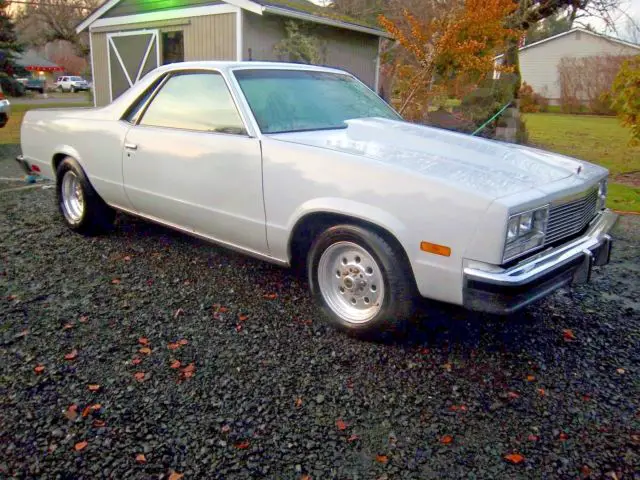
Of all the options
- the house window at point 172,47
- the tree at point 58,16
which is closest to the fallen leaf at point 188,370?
the house window at point 172,47

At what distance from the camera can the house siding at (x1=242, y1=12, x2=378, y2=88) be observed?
1197 cm

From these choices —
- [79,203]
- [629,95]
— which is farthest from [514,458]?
[629,95]

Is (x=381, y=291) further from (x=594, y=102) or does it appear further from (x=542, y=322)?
(x=594, y=102)

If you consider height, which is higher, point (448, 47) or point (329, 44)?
point (329, 44)

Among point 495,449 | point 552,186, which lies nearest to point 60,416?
point 495,449

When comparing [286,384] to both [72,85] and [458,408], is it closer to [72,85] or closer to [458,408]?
[458,408]

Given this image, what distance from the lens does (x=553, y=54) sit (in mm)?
39375

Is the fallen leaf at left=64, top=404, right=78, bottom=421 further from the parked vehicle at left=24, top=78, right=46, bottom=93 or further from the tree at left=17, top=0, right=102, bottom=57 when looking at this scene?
the parked vehicle at left=24, top=78, right=46, bottom=93

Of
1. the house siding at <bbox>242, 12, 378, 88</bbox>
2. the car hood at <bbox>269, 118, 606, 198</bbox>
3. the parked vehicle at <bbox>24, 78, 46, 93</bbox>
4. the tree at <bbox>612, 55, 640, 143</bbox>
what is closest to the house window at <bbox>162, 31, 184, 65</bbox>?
the house siding at <bbox>242, 12, 378, 88</bbox>

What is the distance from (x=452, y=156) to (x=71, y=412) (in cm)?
247

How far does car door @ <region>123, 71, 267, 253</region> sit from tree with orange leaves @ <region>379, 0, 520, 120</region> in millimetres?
7441

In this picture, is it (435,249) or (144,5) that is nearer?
(435,249)

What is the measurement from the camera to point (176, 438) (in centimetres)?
238

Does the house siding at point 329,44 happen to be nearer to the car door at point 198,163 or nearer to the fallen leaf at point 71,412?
the car door at point 198,163
